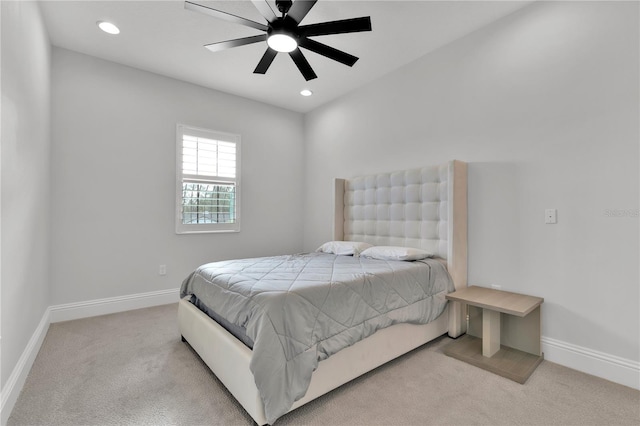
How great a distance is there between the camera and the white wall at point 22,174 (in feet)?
5.45

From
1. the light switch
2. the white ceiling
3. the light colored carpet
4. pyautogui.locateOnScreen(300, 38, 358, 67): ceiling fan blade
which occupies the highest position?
the white ceiling

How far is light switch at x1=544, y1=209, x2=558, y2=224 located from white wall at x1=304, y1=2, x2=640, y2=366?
0.03 m

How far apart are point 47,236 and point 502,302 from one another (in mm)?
4201

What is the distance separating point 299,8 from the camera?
1.89m

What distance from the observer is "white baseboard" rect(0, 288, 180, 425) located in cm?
169

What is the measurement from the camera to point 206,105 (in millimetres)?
4051

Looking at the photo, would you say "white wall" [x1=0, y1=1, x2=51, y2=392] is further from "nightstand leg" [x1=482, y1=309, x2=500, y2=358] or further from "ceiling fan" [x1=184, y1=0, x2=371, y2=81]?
"nightstand leg" [x1=482, y1=309, x2=500, y2=358]

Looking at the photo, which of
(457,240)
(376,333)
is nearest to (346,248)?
(457,240)

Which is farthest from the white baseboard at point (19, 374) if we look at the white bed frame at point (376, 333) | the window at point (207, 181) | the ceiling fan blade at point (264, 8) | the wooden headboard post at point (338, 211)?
the wooden headboard post at point (338, 211)

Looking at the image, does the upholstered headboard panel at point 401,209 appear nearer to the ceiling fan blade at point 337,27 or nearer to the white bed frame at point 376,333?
the white bed frame at point 376,333

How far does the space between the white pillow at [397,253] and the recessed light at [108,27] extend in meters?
3.29

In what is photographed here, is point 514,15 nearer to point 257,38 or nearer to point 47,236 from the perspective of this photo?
point 257,38

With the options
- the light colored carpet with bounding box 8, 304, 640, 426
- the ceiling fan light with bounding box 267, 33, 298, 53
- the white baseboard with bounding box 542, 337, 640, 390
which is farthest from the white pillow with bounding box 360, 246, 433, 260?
the ceiling fan light with bounding box 267, 33, 298, 53

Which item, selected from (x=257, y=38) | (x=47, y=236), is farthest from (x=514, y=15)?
(x=47, y=236)
